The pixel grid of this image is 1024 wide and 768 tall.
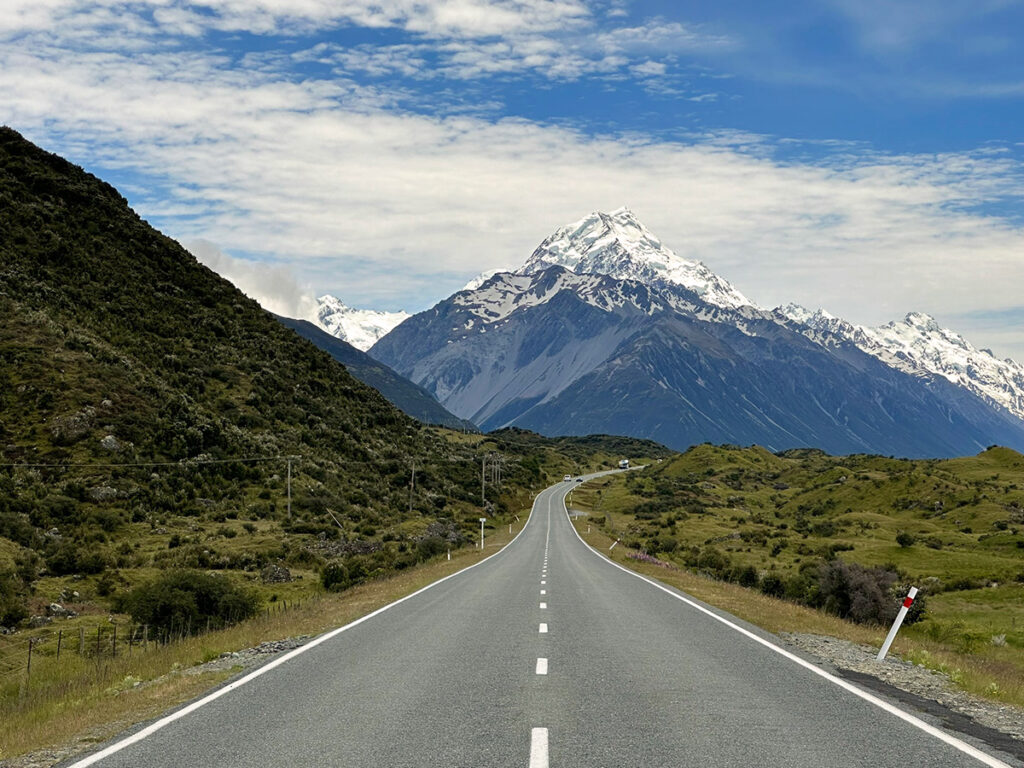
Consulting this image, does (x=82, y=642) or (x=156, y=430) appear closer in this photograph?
(x=82, y=642)

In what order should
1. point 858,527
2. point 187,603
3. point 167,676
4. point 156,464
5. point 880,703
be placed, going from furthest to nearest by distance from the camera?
point 858,527 → point 156,464 → point 187,603 → point 167,676 → point 880,703

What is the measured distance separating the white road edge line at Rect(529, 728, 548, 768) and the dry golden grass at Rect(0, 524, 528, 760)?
4.62 m

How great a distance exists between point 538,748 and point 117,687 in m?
8.55

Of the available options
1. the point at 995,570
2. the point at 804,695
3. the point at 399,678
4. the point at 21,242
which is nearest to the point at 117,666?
the point at 399,678

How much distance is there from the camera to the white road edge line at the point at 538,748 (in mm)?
7582

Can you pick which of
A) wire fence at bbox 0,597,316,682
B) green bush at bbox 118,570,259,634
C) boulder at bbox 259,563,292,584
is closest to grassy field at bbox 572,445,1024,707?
green bush at bbox 118,570,259,634

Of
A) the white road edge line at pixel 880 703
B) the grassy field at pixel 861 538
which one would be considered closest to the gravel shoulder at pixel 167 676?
the white road edge line at pixel 880 703

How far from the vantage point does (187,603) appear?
3067 centimetres

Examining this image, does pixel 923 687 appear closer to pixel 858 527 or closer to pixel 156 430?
pixel 156 430

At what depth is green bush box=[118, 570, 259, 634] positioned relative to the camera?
100ft

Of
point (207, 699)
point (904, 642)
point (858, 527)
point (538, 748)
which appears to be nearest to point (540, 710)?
point (538, 748)

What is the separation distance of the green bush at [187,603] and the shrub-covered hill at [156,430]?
5329 mm

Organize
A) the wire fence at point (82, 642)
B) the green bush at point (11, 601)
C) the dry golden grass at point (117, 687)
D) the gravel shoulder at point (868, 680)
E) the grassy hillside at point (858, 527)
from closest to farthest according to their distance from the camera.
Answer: the gravel shoulder at point (868, 680) < the dry golden grass at point (117, 687) < the wire fence at point (82, 642) < the green bush at point (11, 601) < the grassy hillside at point (858, 527)

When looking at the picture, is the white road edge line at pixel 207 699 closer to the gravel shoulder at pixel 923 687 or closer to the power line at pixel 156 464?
the gravel shoulder at pixel 923 687
